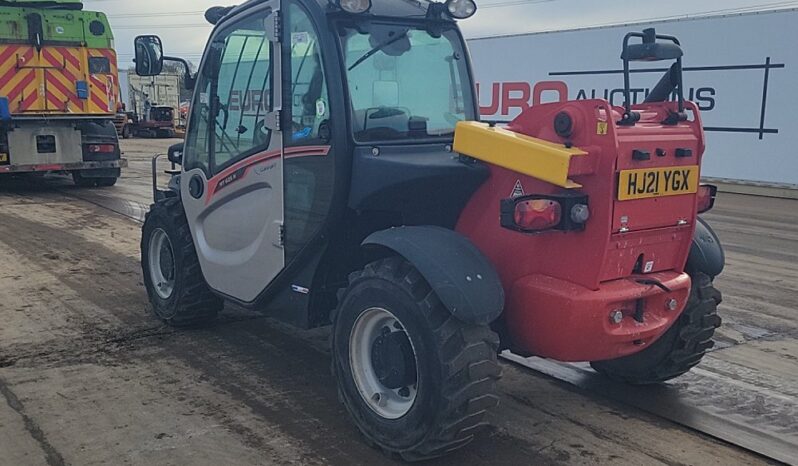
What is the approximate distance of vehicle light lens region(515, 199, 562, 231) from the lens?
3234mm

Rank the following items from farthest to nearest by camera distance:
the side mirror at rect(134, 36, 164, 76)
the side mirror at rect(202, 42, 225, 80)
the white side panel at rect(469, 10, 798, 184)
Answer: the white side panel at rect(469, 10, 798, 184) < the side mirror at rect(134, 36, 164, 76) < the side mirror at rect(202, 42, 225, 80)

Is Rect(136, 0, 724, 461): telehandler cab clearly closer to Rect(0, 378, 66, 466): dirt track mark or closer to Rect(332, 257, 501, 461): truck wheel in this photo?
Rect(332, 257, 501, 461): truck wheel

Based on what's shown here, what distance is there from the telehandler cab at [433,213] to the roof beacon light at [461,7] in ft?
0.04

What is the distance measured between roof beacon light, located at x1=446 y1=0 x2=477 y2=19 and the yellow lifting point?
1.13 metres

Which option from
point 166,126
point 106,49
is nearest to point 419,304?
point 106,49

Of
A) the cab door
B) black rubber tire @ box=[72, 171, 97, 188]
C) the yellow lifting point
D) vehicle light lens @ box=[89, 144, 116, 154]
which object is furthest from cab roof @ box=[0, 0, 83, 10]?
the yellow lifting point

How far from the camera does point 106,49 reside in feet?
45.6

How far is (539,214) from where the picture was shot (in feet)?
10.6

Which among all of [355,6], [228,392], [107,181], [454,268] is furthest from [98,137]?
[454,268]

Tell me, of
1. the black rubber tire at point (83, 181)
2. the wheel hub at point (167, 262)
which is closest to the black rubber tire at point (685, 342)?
the wheel hub at point (167, 262)

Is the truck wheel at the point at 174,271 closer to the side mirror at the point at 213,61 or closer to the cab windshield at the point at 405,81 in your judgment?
the side mirror at the point at 213,61

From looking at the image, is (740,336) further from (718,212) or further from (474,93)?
(718,212)

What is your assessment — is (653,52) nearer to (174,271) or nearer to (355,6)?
(355,6)

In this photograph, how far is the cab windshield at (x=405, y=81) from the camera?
4082 millimetres
